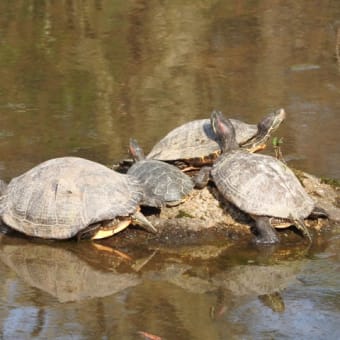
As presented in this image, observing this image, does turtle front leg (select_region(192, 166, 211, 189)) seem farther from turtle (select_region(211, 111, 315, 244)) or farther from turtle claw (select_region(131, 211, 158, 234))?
turtle claw (select_region(131, 211, 158, 234))

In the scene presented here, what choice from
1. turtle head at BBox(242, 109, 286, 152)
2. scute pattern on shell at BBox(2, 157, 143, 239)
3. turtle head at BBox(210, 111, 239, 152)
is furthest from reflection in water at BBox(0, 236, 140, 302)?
turtle head at BBox(242, 109, 286, 152)

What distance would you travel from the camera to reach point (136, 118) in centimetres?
1066

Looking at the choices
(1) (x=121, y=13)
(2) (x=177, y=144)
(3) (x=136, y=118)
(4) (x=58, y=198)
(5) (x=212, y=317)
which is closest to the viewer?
(5) (x=212, y=317)

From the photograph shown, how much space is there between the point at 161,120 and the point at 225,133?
280 centimetres

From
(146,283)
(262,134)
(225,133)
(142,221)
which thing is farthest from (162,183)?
(262,134)

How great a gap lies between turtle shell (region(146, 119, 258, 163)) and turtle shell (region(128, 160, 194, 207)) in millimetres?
388

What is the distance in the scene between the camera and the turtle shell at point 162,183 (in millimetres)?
7238

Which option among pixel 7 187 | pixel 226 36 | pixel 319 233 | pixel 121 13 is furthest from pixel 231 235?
pixel 121 13

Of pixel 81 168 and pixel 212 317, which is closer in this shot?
pixel 212 317

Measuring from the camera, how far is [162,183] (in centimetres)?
729

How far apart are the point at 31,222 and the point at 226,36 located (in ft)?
27.1

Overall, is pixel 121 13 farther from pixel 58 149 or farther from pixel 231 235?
A: pixel 231 235

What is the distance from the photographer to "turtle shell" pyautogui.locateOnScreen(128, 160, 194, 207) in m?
7.24

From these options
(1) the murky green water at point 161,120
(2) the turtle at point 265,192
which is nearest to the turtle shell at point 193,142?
(2) the turtle at point 265,192
